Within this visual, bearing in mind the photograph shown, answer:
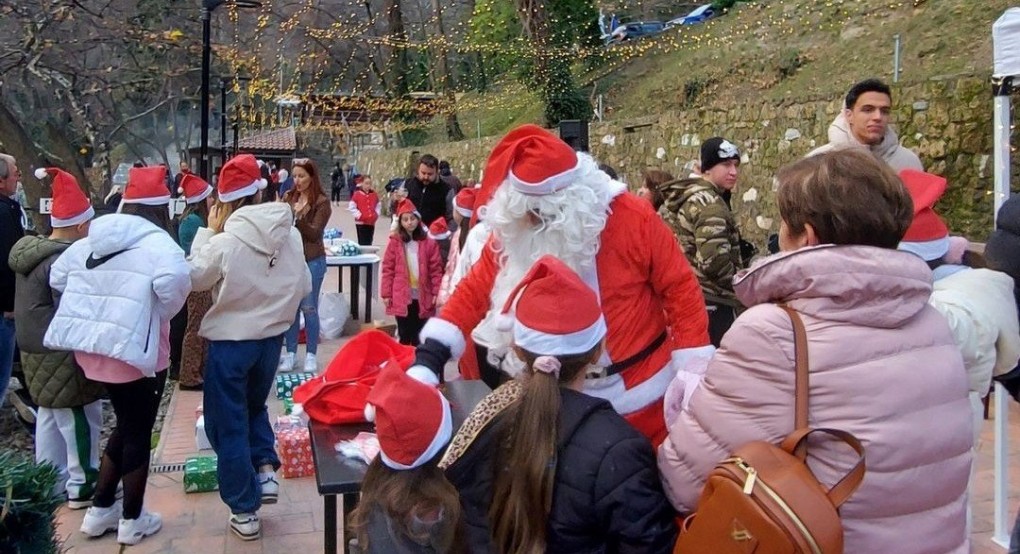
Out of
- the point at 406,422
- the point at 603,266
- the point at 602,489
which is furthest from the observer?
the point at 603,266

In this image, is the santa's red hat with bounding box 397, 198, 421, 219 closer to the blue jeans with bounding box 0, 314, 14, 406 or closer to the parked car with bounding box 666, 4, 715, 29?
the blue jeans with bounding box 0, 314, 14, 406

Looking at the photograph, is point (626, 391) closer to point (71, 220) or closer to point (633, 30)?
point (71, 220)

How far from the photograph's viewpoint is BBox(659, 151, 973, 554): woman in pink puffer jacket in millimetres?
1763

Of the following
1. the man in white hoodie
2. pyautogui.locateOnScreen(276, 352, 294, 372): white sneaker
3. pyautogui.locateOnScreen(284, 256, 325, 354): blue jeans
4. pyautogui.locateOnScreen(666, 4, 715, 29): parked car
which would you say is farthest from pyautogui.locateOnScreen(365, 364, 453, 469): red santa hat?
pyautogui.locateOnScreen(666, 4, 715, 29): parked car

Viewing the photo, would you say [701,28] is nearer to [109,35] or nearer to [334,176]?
[109,35]

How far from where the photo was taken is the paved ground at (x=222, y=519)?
4254 mm

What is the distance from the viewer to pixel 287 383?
6.90 metres

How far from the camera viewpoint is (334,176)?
133 feet

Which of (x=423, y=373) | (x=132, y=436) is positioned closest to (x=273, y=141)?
(x=132, y=436)

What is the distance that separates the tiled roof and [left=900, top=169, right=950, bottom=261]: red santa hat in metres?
30.3

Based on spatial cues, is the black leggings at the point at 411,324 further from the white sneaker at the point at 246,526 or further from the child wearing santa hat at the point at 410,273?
the white sneaker at the point at 246,526

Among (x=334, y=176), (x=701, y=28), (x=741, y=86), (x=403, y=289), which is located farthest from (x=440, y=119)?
(x=403, y=289)

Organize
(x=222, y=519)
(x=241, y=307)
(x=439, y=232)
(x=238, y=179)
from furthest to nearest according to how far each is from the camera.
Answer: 1. (x=439, y=232)
2. (x=222, y=519)
3. (x=238, y=179)
4. (x=241, y=307)

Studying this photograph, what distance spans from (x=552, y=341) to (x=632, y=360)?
0.84 m
